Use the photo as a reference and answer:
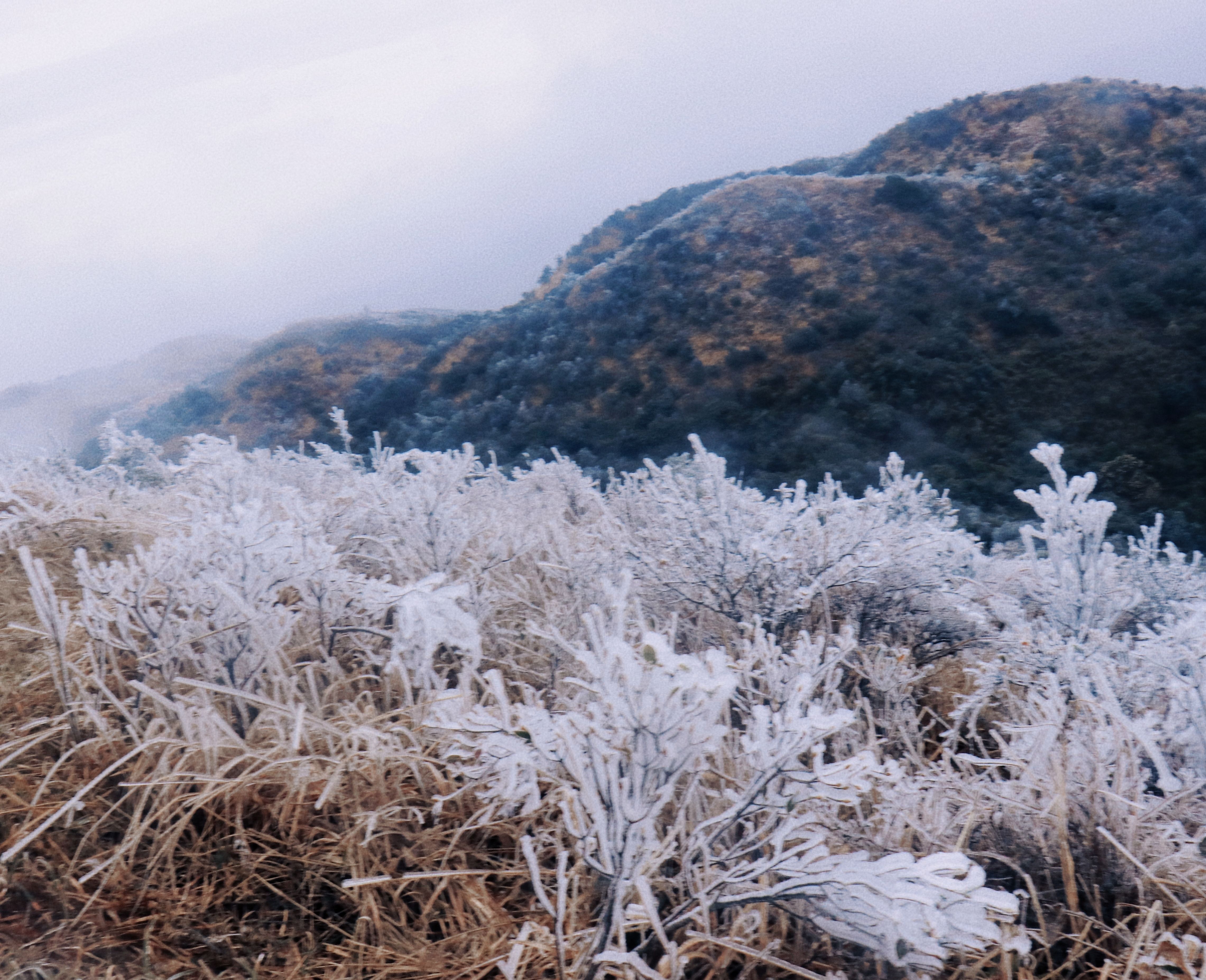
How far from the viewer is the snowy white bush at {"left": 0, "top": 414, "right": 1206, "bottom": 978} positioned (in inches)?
44.9

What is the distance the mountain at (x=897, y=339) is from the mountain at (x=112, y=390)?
520 centimetres

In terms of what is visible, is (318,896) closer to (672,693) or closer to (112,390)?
(672,693)

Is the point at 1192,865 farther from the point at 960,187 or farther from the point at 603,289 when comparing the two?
the point at 960,187

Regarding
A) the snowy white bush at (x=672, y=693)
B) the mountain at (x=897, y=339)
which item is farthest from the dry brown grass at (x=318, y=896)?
the mountain at (x=897, y=339)

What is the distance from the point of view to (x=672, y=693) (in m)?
1.02

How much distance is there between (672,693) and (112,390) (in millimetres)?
56154

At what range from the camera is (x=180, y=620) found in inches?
73.2

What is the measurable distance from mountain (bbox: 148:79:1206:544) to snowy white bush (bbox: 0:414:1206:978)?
15356 mm

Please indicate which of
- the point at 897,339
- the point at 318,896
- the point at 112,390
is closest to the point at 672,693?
the point at 318,896

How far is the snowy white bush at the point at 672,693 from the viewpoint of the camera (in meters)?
1.14

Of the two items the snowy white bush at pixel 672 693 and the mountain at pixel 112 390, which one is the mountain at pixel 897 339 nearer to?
the mountain at pixel 112 390

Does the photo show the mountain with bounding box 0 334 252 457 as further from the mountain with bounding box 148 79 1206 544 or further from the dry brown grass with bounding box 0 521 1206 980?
the dry brown grass with bounding box 0 521 1206 980

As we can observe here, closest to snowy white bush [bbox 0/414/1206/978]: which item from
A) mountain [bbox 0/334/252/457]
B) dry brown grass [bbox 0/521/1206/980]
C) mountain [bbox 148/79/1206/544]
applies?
dry brown grass [bbox 0/521/1206/980]

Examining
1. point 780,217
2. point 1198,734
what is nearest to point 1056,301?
point 780,217
